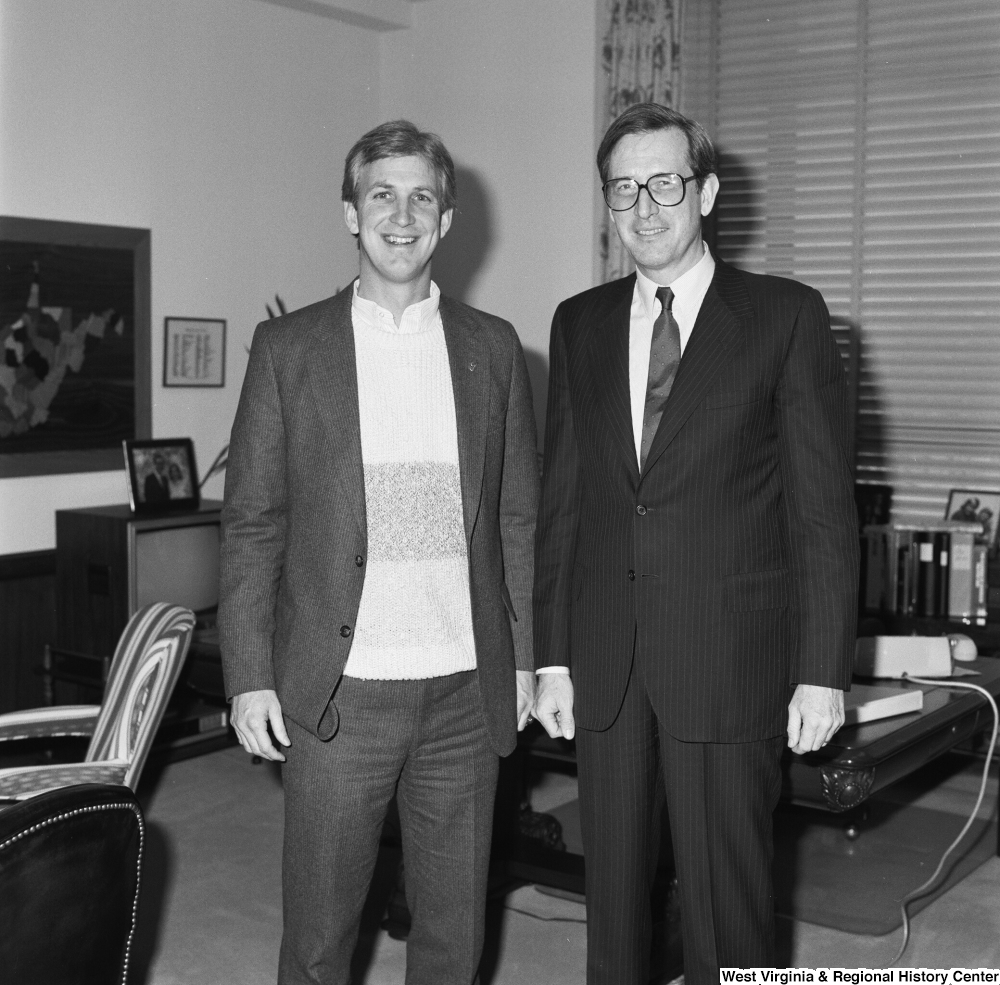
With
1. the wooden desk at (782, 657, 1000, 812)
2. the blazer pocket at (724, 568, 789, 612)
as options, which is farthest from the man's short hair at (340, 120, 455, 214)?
the wooden desk at (782, 657, 1000, 812)

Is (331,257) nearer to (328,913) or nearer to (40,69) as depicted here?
(40,69)

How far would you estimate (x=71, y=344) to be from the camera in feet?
14.8

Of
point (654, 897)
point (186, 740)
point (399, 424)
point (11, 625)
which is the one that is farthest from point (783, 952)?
point (11, 625)

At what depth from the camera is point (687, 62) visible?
16.7 ft

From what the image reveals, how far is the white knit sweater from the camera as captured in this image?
80.7 inches

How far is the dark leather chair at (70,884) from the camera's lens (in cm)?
172

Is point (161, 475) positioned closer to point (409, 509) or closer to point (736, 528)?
point (409, 509)

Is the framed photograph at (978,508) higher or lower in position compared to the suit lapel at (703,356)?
lower


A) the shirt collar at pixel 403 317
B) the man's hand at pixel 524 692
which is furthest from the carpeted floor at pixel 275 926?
the shirt collar at pixel 403 317

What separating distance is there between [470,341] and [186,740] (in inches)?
105

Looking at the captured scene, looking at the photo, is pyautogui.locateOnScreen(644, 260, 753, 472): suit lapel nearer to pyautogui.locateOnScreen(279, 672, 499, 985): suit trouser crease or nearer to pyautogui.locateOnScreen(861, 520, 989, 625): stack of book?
pyautogui.locateOnScreen(279, 672, 499, 985): suit trouser crease

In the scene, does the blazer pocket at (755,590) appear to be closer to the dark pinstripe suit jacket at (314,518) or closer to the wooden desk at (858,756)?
the dark pinstripe suit jacket at (314,518)

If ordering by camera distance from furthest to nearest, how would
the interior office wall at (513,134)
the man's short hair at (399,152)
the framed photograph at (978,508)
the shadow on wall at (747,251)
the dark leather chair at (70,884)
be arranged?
the interior office wall at (513,134), the shadow on wall at (747,251), the framed photograph at (978,508), the man's short hair at (399,152), the dark leather chair at (70,884)

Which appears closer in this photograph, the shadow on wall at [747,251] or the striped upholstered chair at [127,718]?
the striped upholstered chair at [127,718]
